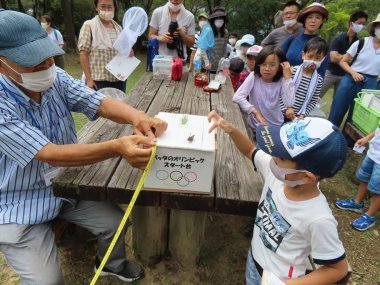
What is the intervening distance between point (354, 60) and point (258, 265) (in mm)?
4063

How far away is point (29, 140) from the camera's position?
157 centimetres

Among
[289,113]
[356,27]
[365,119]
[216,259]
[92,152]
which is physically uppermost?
[356,27]

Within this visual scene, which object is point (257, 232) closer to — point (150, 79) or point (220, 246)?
point (220, 246)

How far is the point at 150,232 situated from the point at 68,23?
13171 mm

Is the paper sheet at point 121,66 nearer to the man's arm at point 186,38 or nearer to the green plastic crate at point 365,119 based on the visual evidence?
the man's arm at point 186,38

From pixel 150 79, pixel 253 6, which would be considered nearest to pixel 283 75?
pixel 150 79

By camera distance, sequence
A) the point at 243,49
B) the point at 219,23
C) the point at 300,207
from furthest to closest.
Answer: the point at 243,49, the point at 219,23, the point at 300,207

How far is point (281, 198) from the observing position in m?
1.47

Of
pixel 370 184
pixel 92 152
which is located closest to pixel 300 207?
pixel 92 152

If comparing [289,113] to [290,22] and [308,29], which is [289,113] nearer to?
[308,29]

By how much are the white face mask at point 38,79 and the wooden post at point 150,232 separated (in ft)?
3.39

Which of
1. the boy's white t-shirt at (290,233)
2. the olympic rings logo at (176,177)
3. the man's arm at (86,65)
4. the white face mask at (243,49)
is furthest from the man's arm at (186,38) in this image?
the olympic rings logo at (176,177)

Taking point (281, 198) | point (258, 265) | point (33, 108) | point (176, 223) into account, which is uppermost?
point (33, 108)

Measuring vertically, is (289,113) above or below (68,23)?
above
